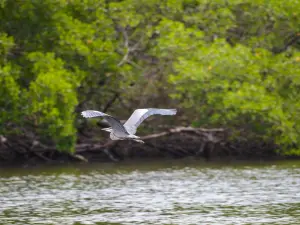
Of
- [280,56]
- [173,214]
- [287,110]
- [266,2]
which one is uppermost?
[266,2]

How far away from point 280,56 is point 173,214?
12.4 metres

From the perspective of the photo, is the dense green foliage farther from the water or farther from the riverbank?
the water

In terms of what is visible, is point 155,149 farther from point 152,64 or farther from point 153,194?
point 153,194

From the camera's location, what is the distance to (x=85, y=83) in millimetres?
29016

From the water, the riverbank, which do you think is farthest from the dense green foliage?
the water

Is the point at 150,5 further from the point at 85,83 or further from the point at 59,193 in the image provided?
the point at 59,193

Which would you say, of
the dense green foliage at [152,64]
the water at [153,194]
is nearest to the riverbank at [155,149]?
the dense green foliage at [152,64]

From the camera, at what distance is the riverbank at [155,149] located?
2859 cm

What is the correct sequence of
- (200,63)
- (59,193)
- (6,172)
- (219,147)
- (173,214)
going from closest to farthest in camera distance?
(173,214) → (59,193) → (6,172) → (200,63) → (219,147)

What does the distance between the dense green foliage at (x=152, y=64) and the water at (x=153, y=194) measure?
5.38 ft

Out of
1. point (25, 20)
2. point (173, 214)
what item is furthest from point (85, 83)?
point (173, 214)

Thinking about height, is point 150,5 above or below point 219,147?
above

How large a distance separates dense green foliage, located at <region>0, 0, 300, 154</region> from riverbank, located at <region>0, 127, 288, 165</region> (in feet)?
1.82

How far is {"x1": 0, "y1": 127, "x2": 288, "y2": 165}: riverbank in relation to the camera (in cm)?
2859
